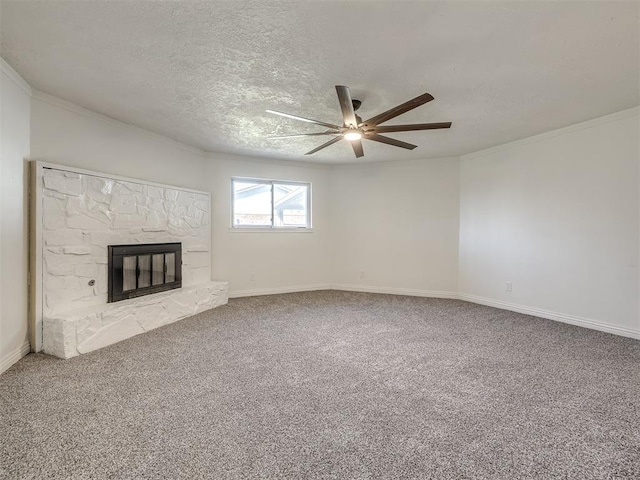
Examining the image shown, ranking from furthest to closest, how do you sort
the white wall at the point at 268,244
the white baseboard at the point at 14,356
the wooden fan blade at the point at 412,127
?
1. the white wall at the point at 268,244
2. the wooden fan blade at the point at 412,127
3. the white baseboard at the point at 14,356

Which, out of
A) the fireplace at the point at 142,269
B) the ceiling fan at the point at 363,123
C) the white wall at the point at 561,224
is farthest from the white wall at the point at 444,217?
the ceiling fan at the point at 363,123

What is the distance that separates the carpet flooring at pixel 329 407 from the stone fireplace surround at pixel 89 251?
0.21 m

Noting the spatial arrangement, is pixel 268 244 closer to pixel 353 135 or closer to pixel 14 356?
pixel 353 135

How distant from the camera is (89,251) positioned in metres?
3.09

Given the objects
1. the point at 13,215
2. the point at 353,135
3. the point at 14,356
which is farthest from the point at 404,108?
the point at 14,356

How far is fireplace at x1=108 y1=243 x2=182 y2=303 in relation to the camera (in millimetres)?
3286

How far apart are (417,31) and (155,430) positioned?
2.82 m

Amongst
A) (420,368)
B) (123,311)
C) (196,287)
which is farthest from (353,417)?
(196,287)

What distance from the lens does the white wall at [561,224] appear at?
3.22 m

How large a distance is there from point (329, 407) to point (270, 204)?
13.1 feet

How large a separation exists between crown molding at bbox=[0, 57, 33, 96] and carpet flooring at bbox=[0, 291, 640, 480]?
2311 millimetres

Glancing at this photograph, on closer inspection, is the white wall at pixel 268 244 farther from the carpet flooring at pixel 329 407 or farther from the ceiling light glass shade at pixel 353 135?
the ceiling light glass shade at pixel 353 135

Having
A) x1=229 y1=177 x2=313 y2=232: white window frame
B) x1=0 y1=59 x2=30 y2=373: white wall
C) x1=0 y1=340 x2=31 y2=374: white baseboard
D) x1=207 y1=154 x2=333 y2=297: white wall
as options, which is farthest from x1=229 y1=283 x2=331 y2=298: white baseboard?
x1=0 y1=59 x2=30 y2=373: white wall

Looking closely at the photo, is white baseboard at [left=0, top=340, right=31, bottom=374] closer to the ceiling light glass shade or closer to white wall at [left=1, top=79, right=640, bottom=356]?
white wall at [left=1, top=79, right=640, bottom=356]
